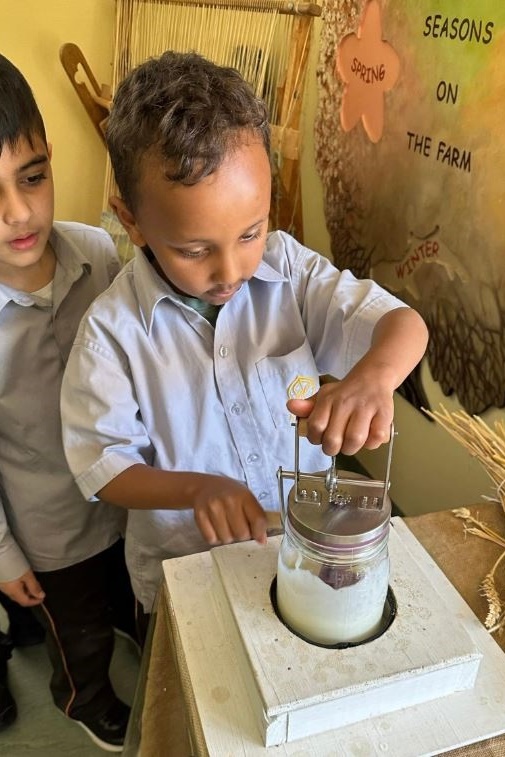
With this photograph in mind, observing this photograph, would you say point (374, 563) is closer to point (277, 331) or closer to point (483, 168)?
point (277, 331)

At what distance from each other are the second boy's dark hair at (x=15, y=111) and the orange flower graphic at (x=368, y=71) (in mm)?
667

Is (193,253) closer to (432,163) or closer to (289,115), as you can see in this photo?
(432,163)

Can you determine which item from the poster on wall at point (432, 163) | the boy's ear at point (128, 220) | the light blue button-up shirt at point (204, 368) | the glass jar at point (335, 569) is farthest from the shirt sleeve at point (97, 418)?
the poster on wall at point (432, 163)

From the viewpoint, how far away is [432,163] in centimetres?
106

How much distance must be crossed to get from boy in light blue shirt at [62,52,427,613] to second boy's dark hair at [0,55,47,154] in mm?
153

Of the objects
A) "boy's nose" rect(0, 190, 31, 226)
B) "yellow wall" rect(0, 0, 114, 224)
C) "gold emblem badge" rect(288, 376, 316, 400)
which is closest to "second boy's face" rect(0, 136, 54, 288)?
"boy's nose" rect(0, 190, 31, 226)

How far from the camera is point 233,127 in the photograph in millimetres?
626

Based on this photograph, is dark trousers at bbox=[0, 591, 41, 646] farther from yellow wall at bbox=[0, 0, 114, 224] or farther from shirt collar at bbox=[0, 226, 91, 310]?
yellow wall at bbox=[0, 0, 114, 224]

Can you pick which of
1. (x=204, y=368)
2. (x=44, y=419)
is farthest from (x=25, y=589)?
(x=204, y=368)

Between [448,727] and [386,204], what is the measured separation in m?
0.97

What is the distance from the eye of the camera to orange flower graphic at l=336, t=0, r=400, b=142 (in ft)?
3.82

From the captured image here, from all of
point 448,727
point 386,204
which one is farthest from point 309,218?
point 448,727

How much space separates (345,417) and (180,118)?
336 mm

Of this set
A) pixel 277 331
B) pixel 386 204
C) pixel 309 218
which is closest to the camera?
pixel 277 331
